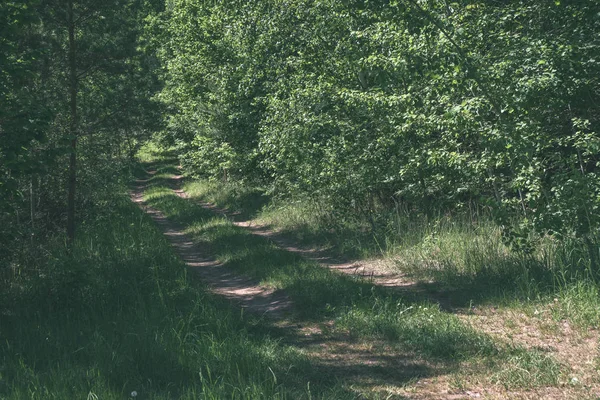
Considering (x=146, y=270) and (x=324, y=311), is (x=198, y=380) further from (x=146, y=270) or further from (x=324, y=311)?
(x=146, y=270)

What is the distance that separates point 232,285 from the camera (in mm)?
10258

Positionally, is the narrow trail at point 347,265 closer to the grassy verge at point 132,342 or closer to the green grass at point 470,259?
the green grass at point 470,259

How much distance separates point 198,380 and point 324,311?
2.80 meters

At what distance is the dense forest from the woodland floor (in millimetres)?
434

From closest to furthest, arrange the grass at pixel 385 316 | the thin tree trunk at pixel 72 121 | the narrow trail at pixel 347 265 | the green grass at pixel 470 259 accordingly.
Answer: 1. the grass at pixel 385 316
2. the green grass at pixel 470 259
3. the narrow trail at pixel 347 265
4. the thin tree trunk at pixel 72 121

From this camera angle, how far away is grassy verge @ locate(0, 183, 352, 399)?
5238 mm

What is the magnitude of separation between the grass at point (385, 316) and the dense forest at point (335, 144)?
0.43m

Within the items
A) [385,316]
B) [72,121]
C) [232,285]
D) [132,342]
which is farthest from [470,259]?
[72,121]

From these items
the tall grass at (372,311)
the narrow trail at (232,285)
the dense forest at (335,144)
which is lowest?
the narrow trail at (232,285)

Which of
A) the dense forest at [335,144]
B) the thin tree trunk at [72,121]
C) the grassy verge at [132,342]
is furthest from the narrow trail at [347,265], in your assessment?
the thin tree trunk at [72,121]

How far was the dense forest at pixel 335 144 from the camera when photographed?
7875 mm

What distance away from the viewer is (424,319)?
7051mm

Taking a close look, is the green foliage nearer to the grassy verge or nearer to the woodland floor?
the woodland floor

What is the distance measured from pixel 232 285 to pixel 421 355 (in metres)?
4.71
